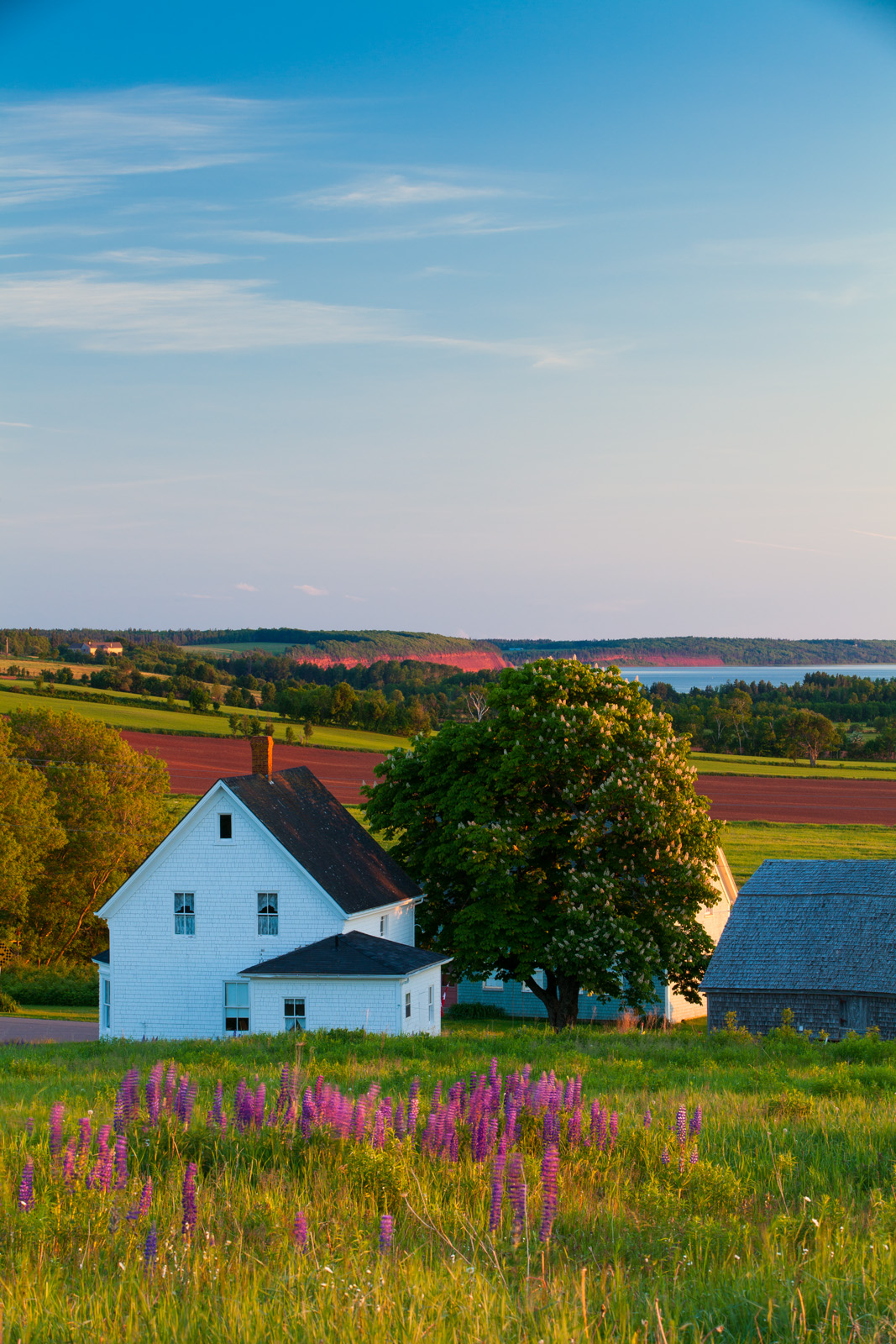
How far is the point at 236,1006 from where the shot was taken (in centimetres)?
3547

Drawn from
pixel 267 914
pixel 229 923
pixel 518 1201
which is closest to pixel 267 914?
pixel 267 914

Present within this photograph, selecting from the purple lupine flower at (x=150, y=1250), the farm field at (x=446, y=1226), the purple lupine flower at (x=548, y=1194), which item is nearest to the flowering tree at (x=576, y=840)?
the farm field at (x=446, y=1226)

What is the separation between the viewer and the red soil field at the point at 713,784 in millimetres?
96000

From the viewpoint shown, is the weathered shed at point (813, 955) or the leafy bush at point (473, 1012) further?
the leafy bush at point (473, 1012)

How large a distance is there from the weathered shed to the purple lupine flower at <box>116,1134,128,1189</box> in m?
32.1

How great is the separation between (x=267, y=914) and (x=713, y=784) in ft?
269

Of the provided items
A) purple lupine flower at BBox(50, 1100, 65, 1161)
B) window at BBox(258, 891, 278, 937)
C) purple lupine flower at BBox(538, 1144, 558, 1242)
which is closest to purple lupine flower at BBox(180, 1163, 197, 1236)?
purple lupine flower at BBox(50, 1100, 65, 1161)

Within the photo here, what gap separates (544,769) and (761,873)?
31.4 ft

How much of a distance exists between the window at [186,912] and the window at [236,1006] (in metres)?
Answer: 2.22

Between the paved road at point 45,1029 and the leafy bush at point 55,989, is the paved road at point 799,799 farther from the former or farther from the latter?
the paved road at point 45,1029

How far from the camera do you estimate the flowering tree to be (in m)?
36.3

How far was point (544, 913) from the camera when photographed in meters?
37.1

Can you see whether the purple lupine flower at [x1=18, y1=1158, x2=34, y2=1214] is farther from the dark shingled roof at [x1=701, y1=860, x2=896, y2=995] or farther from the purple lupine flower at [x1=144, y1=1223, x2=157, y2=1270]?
the dark shingled roof at [x1=701, y1=860, x2=896, y2=995]

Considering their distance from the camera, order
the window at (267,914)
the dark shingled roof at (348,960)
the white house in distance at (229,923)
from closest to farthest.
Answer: the dark shingled roof at (348,960)
the white house in distance at (229,923)
the window at (267,914)
